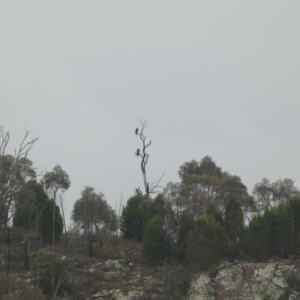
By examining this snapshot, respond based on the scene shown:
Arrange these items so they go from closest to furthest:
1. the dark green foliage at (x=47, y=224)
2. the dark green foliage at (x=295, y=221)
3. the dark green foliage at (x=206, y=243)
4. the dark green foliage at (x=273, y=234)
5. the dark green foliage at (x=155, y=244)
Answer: the dark green foliage at (x=206, y=243), the dark green foliage at (x=273, y=234), the dark green foliage at (x=295, y=221), the dark green foliage at (x=155, y=244), the dark green foliage at (x=47, y=224)

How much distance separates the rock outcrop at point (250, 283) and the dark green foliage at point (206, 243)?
44.6 inches

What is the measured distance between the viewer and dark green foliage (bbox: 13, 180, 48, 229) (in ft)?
159

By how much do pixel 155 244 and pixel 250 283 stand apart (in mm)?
9333

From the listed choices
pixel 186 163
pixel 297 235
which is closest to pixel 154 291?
pixel 297 235

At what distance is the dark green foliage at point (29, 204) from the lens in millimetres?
48375

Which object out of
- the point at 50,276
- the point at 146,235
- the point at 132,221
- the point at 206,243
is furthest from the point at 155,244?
the point at 132,221

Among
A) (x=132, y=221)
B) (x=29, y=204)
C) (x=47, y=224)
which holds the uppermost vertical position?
(x=29, y=204)

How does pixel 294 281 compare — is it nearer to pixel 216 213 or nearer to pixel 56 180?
pixel 216 213

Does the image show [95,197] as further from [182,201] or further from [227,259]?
[227,259]

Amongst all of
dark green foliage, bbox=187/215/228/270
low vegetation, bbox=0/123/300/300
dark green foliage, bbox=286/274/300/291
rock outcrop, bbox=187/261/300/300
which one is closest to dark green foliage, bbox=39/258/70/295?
low vegetation, bbox=0/123/300/300

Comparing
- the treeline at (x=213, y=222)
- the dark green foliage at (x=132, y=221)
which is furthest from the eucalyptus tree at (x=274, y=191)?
the dark green foliage at (x=132, y=221)

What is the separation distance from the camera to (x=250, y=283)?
3678cm

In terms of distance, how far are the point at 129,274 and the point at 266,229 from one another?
439 inches

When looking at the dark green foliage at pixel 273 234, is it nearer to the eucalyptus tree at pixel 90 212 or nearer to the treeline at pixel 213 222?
the treeline at pixel 213 222
